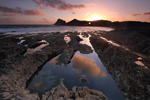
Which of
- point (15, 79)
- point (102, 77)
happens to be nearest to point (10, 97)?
point (15, 79)

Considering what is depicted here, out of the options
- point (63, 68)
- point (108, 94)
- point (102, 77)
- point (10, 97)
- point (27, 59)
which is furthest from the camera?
point (63, 68)

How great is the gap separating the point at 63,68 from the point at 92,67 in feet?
25.2

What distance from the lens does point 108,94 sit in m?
11.7

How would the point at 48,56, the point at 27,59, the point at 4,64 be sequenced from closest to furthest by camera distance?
the point at 4,64 → the point at 27,59 → the point at 48,56

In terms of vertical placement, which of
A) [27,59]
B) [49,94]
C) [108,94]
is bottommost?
[108,94]

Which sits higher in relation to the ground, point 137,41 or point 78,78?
point 137,41

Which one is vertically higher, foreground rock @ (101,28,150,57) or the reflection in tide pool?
foreground rock @ (101,28,150,57)

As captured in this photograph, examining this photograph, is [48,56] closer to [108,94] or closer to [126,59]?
[108,94]

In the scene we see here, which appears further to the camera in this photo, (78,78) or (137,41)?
(137,41)

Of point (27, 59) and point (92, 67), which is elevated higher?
point (27, 59)

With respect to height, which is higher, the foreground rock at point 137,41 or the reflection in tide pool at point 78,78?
the foreground rock at point 137,41

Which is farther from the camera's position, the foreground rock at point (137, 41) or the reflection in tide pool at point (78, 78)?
the foreground rock at point (137, 41)

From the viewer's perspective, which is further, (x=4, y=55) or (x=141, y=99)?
(x=4, y=55)

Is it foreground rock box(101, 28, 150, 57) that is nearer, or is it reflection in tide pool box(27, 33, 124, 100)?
reflection in tide pool box(27, 33, 124, 100)
